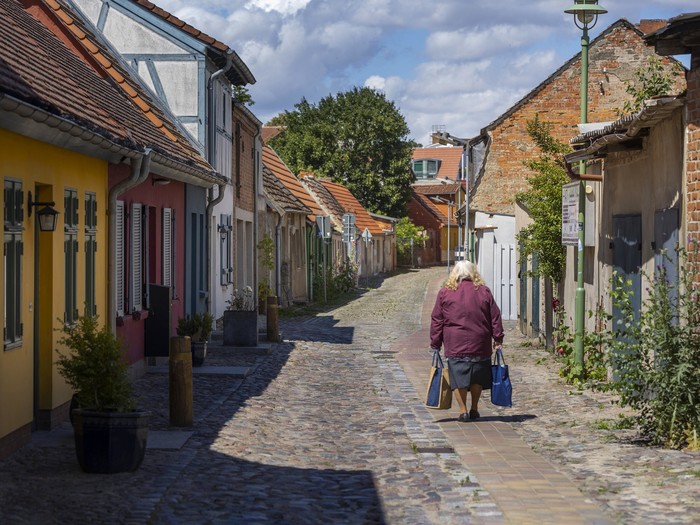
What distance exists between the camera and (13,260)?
9797mm

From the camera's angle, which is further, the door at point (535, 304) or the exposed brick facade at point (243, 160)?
the exposed brick facade at point (243, 160)

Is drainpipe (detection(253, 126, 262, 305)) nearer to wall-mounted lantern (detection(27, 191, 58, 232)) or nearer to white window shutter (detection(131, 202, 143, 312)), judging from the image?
white window shutter (detection(131, 202, 143, 312))

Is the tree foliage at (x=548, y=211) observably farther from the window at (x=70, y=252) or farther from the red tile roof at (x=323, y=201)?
the red tile roof at (x=323, y=201)

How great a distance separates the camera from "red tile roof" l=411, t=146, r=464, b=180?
343ft

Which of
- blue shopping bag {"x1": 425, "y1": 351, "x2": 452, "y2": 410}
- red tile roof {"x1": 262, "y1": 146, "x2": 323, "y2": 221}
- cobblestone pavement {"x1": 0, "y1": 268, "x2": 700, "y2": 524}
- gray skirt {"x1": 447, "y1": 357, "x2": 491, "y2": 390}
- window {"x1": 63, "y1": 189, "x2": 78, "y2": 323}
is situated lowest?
cobblestone pavement {"x1": 0, "y1": 268, "x2": 700, "y2": 524}

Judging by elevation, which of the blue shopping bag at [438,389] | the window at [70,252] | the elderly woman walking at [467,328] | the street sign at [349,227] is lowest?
the blue shopping bag at [438,389]

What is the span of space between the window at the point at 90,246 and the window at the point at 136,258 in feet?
7.61

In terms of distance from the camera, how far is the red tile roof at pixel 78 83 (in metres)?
10.6

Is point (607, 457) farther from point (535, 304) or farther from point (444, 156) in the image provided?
point (444, 156)

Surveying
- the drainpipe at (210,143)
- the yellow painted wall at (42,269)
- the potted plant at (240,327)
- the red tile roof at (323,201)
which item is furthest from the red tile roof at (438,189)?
the yellow painted wall at (42,269)

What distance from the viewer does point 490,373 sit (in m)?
11.9

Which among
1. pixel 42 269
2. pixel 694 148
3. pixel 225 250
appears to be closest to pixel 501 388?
pixel 694 148

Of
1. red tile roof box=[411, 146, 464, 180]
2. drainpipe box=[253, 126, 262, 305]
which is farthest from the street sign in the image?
red tile roof box=[411, 146, 464, 180]

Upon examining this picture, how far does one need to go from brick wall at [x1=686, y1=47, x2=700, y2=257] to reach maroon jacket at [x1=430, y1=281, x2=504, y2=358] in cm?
226
